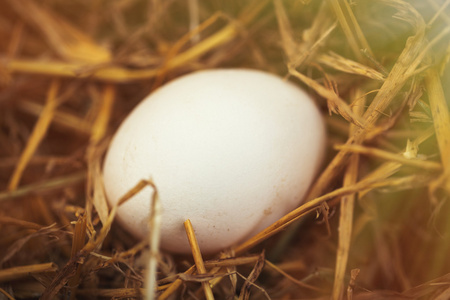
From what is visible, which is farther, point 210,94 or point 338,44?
point 338,44

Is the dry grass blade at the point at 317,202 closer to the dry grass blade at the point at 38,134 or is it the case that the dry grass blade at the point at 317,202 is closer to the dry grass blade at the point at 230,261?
the dry grass blade at the point at 230,261

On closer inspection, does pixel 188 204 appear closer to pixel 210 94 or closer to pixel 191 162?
pixel 191 162

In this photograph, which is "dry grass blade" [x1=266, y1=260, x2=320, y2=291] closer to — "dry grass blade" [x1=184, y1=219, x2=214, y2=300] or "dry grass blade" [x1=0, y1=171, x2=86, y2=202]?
"dry grass blade" [x1=184, y1=219, x2=214, y2=300]

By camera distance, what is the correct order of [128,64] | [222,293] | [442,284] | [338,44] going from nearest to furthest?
1. [442,284]
2. [222,293]
3. [338,44]
4. [128,64]

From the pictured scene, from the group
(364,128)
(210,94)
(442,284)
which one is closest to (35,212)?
(210,94)

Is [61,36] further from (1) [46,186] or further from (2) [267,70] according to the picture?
(2) [267,70]

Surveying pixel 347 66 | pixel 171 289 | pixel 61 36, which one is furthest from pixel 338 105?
pixel 61 36

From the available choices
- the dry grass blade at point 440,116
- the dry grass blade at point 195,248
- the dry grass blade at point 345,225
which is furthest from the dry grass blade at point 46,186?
the dry grass blade at point 440,116
